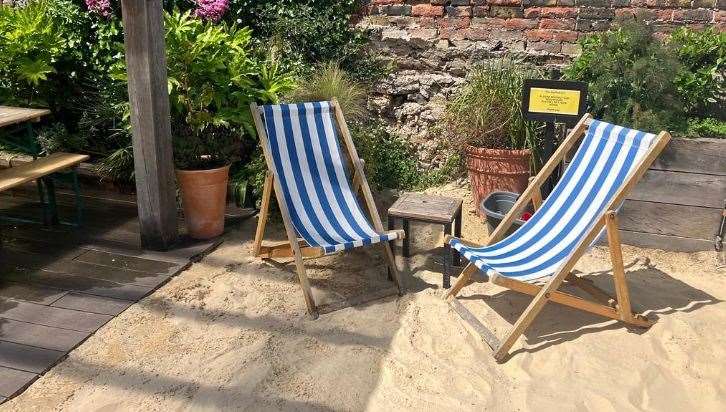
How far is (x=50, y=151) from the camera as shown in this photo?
5.36 metres

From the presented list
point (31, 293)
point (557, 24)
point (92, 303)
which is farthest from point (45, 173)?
point (557, 24)

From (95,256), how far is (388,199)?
2.42 metres

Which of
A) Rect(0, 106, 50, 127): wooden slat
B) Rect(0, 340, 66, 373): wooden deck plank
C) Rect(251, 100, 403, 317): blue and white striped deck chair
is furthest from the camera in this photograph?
Rect(0, 106, 50, 127): wooden slat

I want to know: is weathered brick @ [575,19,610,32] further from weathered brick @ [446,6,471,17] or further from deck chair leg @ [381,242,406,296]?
deck chair leg @ [381,242,406,296]

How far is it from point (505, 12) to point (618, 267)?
119 inches

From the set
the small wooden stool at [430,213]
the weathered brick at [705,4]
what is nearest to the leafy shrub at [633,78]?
the weathered brick at [705,4]

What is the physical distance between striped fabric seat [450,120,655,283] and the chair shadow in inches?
13.3

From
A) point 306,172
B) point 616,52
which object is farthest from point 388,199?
point 616,52

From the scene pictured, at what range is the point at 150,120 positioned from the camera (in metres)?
4.00

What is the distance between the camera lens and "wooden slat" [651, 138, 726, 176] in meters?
4.09

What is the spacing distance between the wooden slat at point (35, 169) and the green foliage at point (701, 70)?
4439 mm

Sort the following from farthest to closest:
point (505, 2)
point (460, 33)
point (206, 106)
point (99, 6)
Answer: point (460, 33), point (505, 2), point (99, 6), point (206, 106)

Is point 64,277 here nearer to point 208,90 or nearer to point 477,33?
point 208,90

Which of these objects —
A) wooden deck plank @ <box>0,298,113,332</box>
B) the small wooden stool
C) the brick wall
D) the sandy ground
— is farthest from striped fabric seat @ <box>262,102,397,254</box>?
the brick wall
